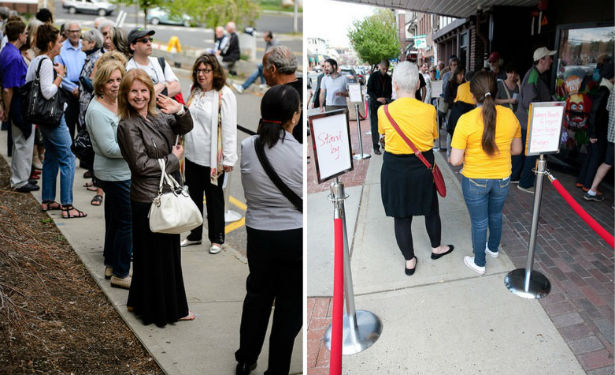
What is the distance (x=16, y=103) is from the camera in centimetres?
564

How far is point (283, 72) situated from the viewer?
345cm

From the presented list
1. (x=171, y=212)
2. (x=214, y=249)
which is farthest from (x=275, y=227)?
(x=214, y=249)

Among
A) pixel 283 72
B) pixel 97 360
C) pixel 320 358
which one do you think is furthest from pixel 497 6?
pixel 97 360

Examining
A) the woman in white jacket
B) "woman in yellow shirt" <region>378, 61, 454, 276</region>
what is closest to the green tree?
"woman in yellow shirt" <region>378, 61, 454, 276</region>

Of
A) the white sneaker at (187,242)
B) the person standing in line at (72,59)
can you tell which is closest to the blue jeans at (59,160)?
the person standing in line at (72,59)

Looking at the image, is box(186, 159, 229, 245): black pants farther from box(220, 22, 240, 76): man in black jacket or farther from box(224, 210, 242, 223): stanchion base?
box(220, 22, 240, 76): man in black jacket

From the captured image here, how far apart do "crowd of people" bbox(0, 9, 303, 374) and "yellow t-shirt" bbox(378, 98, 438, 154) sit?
833 millimetres

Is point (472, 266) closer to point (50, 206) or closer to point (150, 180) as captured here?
point (150, 180)

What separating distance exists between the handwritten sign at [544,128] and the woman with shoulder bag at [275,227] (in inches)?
82.4

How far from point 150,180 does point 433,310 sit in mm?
2055

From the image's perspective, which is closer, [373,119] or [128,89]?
[128,89]

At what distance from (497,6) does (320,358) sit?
24.0 feet

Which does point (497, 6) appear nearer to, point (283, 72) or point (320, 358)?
point (283, 72)

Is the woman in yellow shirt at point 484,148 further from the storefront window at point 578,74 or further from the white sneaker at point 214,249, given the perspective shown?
the storefront window at point 578,74
